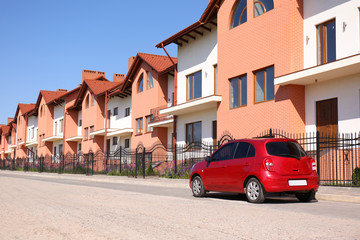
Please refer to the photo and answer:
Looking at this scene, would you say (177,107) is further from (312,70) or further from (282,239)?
(282,239)

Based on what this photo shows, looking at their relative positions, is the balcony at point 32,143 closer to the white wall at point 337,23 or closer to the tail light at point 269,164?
the white wall at point 337,23

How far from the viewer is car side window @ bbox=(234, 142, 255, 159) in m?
10.9

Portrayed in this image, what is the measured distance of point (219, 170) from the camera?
11766 mm

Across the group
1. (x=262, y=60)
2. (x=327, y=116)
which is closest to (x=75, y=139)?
(x=262, y=60)

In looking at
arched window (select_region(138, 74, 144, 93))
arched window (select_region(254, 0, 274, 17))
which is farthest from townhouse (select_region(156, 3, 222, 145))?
arched window (select_region(138, 74, 144, 93))

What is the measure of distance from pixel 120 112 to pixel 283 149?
98.3 ft

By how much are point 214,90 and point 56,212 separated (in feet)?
55.2

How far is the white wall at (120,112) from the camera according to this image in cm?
3794

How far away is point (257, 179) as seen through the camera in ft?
34.5

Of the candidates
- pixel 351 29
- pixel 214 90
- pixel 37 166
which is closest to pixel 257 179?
pixel 351 29

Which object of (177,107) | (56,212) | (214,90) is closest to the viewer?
(56,212)

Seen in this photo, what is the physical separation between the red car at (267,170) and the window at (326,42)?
7700 mm

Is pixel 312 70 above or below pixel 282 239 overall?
above

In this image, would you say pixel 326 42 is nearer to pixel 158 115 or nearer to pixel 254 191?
pixel 254 191
